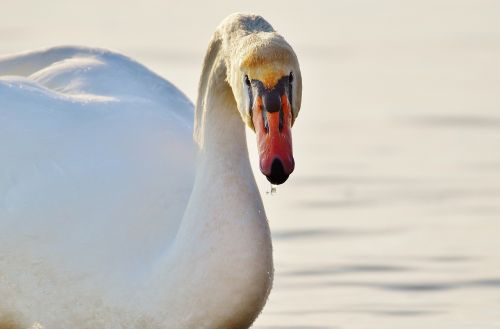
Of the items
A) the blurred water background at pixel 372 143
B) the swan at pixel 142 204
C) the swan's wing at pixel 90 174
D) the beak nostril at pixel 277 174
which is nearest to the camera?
the beak nostril at pixel 277 174

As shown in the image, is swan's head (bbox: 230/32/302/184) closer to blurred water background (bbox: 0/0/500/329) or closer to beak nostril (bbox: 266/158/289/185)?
beak nostril (bbox: 266/158/289/185)

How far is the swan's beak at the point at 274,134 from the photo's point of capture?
6.62m

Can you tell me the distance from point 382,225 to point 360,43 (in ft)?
16.7

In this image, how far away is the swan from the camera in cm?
733

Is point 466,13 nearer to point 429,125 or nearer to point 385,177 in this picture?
point 429,125

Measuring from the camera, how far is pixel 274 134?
263 inches

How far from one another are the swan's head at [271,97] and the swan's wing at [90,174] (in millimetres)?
900

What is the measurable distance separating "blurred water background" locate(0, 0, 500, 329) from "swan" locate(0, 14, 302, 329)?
1498 millimetres

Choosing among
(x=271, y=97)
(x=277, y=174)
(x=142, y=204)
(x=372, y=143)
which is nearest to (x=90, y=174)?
(x=142, y=204)

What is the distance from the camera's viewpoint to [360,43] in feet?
50.8

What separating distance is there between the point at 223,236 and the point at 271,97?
829mm

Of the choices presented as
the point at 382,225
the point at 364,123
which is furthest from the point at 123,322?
the point at 364,123

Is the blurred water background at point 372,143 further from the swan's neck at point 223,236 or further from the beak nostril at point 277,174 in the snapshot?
the beak nostril at point 277,174

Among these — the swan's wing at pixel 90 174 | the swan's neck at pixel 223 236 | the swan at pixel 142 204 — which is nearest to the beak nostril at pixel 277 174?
the swan at pixel 142 204
